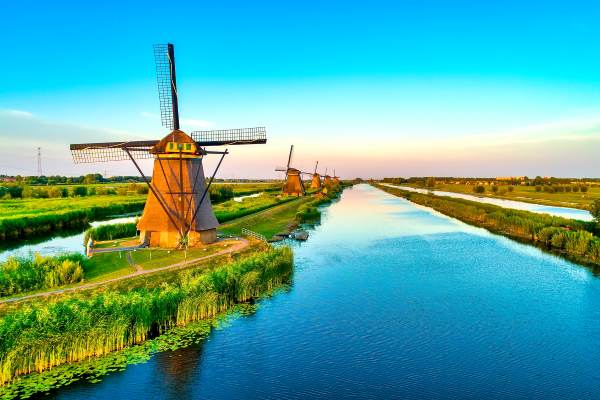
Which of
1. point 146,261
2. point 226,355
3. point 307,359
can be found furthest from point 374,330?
point 146,261

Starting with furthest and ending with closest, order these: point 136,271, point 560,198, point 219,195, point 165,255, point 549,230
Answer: point 219,195, point 560,198, point 549,230, point 165,255, point 136,271

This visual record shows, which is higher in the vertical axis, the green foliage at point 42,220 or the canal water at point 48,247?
the green foliage at point 42,220

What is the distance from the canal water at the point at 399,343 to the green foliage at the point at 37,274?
796 cm

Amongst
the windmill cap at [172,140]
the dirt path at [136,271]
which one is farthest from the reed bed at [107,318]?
the windmill cap at [172,140]

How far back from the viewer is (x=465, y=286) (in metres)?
20.3

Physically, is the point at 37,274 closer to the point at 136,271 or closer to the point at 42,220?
the point at 136,271

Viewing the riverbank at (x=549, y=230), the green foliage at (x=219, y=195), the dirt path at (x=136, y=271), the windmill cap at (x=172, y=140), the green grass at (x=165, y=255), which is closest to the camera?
the dirt path at (x=136, y=271)

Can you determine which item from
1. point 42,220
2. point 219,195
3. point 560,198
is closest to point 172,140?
point 42,220

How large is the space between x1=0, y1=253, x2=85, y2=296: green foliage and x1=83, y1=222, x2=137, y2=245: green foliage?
442 inches

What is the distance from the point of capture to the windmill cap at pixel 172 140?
2456 centimetres

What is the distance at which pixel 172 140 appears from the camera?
24.7m

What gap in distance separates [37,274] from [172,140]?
10815 millimetres

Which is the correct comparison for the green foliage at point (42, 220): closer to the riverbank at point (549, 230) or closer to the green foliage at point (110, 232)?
the green foliage at point (110, 232)

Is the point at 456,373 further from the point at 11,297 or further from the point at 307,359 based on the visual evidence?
the point at 11,297
